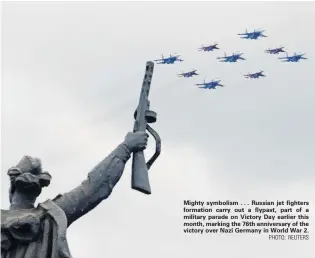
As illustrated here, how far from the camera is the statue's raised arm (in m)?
13.0

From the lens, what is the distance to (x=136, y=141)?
13539mm

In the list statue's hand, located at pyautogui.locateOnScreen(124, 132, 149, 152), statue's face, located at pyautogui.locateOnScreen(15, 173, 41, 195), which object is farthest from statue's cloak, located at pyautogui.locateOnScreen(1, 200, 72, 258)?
statue's hand, located at pyautogui.locateOnScreen(124, 132, 149, 152)

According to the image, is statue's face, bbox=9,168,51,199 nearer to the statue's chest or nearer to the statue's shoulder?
the statue's shoulder

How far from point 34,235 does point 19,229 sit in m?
0.20

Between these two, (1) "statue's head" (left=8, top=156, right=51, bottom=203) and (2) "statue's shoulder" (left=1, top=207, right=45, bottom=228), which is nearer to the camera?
(2) "statue's shoulder" (left=1, top=207, right=45, bottom=228)

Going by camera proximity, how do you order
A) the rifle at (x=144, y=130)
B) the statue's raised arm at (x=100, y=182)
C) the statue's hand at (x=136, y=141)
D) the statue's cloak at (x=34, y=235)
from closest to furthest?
the statue's cloak at (x=34, y=235), the statue's raised arm at (x=100, y=182), the rifle at (x=144, y=130), the statue's hand at (x=136, y=141)

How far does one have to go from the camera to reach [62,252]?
12281mm

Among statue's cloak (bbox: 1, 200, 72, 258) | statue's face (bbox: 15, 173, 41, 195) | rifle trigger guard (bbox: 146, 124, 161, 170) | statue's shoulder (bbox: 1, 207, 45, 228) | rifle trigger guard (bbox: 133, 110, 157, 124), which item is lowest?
statue's cloak (bbox: 1, 200, 72, 258)

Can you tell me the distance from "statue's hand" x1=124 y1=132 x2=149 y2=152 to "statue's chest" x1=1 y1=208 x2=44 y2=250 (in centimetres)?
175

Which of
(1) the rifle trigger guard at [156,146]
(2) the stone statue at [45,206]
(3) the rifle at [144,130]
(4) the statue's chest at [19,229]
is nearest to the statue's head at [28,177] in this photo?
(2) the stone statue at [45,206]

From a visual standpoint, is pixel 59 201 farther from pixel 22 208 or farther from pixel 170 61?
pixel 170 61

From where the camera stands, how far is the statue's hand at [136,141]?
1352 cm

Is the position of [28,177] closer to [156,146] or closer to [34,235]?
[34,235]

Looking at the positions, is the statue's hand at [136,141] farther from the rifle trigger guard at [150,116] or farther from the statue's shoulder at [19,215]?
the statue's shoulder at [19,215]
